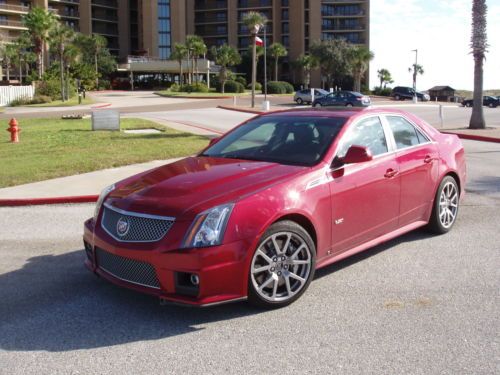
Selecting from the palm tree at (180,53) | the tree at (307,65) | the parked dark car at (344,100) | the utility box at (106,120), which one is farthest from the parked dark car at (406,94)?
the utility box at (106,120)

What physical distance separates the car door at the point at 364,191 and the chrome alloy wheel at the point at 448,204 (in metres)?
1.08

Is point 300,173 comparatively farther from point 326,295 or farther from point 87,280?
point 87,280

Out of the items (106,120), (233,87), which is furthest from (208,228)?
(233,87)

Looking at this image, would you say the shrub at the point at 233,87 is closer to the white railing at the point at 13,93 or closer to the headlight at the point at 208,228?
the white railing at the point at 13,93

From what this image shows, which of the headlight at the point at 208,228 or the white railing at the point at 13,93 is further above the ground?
the white railing at the point at 13,93

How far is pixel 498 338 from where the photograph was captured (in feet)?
13.3

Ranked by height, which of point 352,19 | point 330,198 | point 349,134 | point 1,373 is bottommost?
point 1,373

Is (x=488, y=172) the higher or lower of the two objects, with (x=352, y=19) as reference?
lower

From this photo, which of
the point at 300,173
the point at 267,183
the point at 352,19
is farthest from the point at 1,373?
the point at 352,19

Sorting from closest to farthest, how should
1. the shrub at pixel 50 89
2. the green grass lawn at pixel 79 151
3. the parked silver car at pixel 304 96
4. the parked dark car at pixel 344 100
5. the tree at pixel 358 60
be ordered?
the green grass lawn at pixel 79 151 < the parked dark car at pixel 344 100 < the parked silver car at pixel 304 96 < the shrub at pixel 50 89 < the tree at pixel 358 60

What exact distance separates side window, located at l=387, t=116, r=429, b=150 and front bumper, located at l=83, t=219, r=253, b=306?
2.58 m

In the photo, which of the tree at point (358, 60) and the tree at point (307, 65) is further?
the tree at point (307, 65)

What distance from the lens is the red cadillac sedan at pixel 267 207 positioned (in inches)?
166

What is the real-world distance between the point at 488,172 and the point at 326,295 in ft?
26.2
